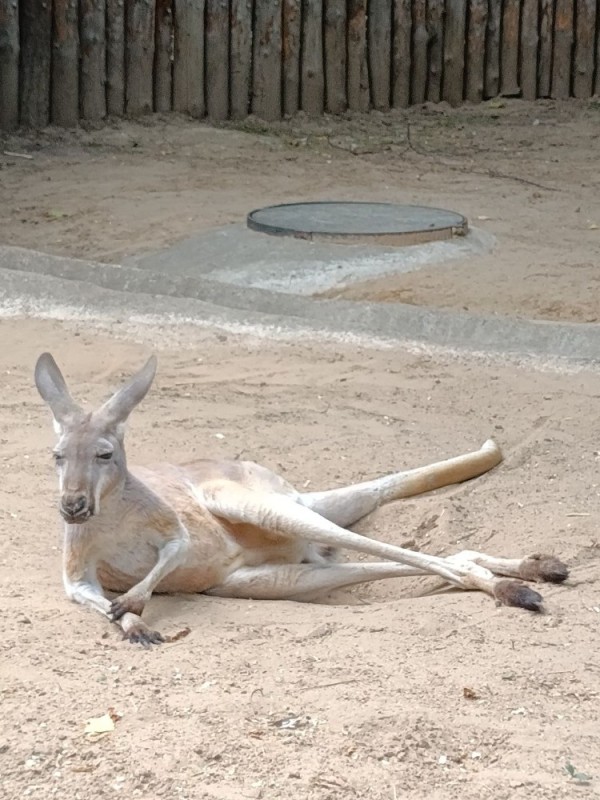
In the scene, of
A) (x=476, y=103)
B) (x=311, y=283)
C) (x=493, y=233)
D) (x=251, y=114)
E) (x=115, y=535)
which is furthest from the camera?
(x=476, y=103)

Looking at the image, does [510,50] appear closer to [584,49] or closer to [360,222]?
[584,49]

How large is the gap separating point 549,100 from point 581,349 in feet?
24.6

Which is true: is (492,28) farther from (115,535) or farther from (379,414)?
(115,535)

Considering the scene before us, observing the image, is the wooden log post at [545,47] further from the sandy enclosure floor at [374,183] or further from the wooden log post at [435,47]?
the wooden log post at [435,47]

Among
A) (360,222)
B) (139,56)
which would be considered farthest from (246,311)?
(139,56)

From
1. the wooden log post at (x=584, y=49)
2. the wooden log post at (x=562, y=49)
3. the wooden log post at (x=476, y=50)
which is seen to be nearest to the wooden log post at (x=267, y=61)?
the wooden log post at (x=476, y=50)

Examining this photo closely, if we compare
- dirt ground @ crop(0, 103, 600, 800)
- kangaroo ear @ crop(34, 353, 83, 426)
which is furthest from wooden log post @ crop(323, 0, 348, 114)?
kangaroo ear @ crop(34, 353, 83, 426)

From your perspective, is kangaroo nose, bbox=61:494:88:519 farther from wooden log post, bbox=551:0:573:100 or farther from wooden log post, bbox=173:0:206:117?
wooden log post, bbox=551:0:573:100

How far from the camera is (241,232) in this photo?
8.09 m

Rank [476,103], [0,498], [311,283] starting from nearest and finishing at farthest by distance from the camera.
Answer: [0,498]
[311,283]
[476,103]

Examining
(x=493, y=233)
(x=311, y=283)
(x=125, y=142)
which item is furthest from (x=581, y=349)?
(x=125, y=142)

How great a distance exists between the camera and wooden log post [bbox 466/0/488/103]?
1254cm

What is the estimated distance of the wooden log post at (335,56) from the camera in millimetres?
11844

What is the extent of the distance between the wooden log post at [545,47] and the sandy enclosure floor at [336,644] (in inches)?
301
